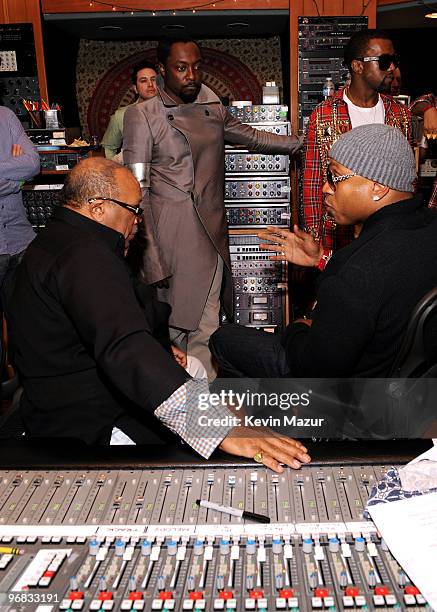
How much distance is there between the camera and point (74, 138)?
14.5 ft

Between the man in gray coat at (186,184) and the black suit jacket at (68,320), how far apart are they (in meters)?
1.52

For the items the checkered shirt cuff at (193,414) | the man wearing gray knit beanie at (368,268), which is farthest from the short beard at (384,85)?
the checkered shirt cuff at (193,414)

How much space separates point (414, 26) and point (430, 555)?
5.79 m

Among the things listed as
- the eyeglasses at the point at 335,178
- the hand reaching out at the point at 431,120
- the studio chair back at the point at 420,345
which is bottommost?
the studio chair back at the point at 420,345

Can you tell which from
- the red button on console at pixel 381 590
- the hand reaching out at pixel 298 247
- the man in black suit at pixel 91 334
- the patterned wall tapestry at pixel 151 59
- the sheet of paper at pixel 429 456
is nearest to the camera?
the red button on console at pixel 381 590

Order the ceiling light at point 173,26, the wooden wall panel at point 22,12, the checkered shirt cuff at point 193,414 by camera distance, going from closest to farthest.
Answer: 1. the checkered shirt cuff at point 193,414
2. the wooden wall panel at point 22,12
3. the ceiling light at point 173,26

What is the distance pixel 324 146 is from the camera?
10.4 feet

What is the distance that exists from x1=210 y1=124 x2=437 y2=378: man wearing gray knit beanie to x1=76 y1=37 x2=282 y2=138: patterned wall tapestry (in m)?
4.35

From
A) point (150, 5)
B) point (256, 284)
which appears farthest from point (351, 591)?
point (150, 5)

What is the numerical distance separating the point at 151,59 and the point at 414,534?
5.79m

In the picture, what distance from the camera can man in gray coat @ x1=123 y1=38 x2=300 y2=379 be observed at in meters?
3.06

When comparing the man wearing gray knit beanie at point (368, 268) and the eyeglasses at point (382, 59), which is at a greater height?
the eyeglasses at point (382, 59)

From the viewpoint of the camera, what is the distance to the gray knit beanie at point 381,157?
71.3 inches

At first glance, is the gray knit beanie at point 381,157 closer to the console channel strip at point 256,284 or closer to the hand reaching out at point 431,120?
the hand reaching out at point 431,120
